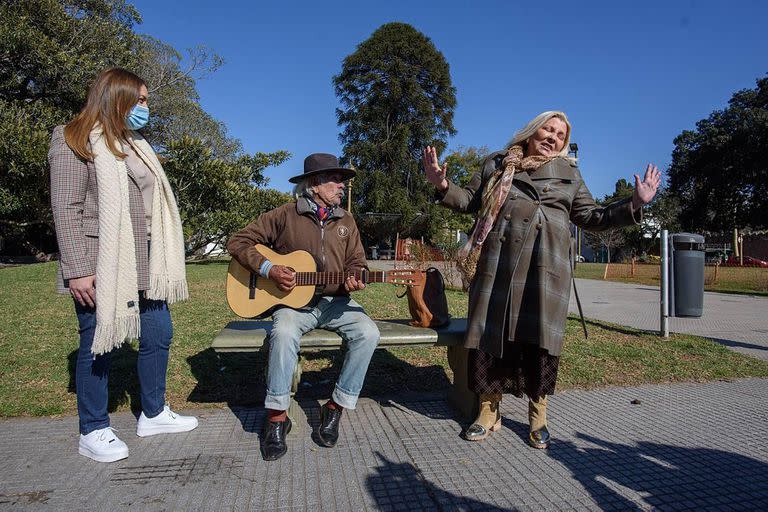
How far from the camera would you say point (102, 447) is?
2943 millimetres

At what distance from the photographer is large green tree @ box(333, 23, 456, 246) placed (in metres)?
39.6

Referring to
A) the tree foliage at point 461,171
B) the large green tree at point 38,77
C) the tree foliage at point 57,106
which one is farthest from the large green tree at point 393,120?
the large green tree at point 38,77

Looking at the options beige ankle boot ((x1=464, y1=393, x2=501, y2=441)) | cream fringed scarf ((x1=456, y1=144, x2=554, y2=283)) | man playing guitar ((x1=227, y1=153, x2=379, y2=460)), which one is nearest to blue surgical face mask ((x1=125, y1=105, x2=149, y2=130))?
man playing guitar ((x1=227, y1=153, x2=379, y2=460))

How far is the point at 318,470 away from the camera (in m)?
2.89

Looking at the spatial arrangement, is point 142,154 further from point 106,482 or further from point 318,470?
point 318,470

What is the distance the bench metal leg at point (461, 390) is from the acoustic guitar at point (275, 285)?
2.28ft

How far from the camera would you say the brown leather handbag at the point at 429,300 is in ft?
12.6

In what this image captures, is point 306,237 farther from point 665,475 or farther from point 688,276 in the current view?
point 688,276

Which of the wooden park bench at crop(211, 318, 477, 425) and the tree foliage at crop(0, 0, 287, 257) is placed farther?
the tree foliage at crop(0, 0, 287, 257)

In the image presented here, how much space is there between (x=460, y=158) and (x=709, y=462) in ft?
155

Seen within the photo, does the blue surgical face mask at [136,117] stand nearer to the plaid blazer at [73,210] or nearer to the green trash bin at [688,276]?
the plaid blazer at [73,210]

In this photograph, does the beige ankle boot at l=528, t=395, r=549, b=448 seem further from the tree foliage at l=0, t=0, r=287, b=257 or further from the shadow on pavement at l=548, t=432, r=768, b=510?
the tree foliage at l=0, t=0, r=287, b=257

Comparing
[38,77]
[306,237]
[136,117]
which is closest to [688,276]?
[306,237]

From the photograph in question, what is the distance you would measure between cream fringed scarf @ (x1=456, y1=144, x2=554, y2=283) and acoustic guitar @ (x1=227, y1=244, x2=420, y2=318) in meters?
0.40
